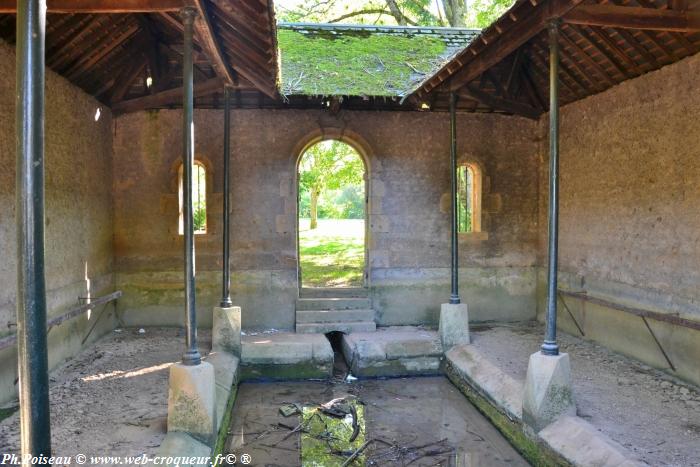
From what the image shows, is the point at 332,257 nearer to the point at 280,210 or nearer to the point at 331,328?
the point at 280,210

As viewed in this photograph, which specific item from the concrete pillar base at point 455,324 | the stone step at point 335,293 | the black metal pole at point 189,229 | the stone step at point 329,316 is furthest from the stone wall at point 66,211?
the concrete pillar base at point 455,324

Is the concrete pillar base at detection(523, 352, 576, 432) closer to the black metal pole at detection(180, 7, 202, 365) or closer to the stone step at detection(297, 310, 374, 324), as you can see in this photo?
the black metal pole at detection(180, 7, 202, 365)

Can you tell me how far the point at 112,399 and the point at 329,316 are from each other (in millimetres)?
4042

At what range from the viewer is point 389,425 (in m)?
6.33

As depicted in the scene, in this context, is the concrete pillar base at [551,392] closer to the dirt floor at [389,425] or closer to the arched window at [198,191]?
the dirt floor at [389,425]

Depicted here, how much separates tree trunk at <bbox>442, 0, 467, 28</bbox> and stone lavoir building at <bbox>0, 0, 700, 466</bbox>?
6.00 metres

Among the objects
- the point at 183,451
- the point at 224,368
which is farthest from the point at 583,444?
the point at 224,368

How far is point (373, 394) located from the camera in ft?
24.4

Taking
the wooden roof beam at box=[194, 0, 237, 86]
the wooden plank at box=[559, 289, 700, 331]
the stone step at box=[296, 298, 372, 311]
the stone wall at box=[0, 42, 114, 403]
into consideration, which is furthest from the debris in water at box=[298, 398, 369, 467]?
the wooden roof beam at box=[194, 0, 237, 86]

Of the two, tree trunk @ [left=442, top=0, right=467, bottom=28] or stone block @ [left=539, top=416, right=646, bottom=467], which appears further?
tree trunk @ [left=442, top=0, right=467, bottom=28]

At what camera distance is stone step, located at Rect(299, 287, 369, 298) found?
9664mm

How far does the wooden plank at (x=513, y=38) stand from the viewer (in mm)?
5148

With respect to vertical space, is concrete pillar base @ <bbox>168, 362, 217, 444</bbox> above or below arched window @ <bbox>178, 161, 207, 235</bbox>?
below

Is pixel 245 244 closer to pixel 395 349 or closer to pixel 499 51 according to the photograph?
pixel 395 349
